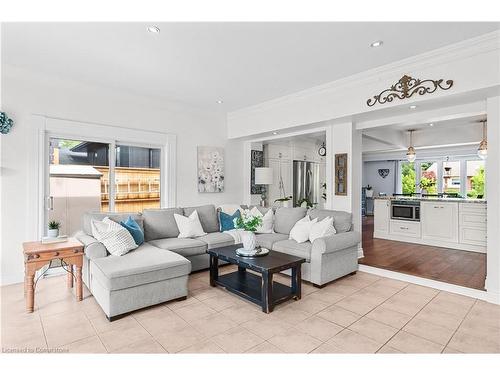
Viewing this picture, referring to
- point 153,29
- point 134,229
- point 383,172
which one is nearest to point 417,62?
point 153,29

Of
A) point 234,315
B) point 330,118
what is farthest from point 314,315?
point 330,118

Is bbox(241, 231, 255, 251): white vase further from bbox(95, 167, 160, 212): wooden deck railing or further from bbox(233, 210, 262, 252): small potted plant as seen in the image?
bbox(95, 167, 160, 212): wooden deck railing

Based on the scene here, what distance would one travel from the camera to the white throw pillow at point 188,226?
4.20 meters

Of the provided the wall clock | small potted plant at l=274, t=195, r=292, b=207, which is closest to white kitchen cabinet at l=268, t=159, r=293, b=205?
small potted plant at l=274, t=195, r=292, b=207

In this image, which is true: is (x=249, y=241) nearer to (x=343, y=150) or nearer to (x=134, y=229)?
(x=134, y=229)

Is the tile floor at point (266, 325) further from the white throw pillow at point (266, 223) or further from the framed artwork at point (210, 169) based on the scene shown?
the framed artwork at point (210, 169)

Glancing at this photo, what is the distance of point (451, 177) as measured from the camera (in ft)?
26.8

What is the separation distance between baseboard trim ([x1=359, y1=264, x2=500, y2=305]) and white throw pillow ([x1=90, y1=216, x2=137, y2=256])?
318cm

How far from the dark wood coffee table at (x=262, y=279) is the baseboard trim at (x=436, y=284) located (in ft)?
4.85

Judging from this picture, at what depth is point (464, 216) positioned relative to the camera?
497cm

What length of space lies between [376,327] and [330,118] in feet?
8.99

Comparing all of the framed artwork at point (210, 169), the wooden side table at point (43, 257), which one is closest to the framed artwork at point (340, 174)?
the framed artwork at point (210, 169)

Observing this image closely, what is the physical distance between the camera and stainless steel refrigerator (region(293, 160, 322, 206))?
7.07 metres

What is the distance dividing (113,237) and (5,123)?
6.52 ft
